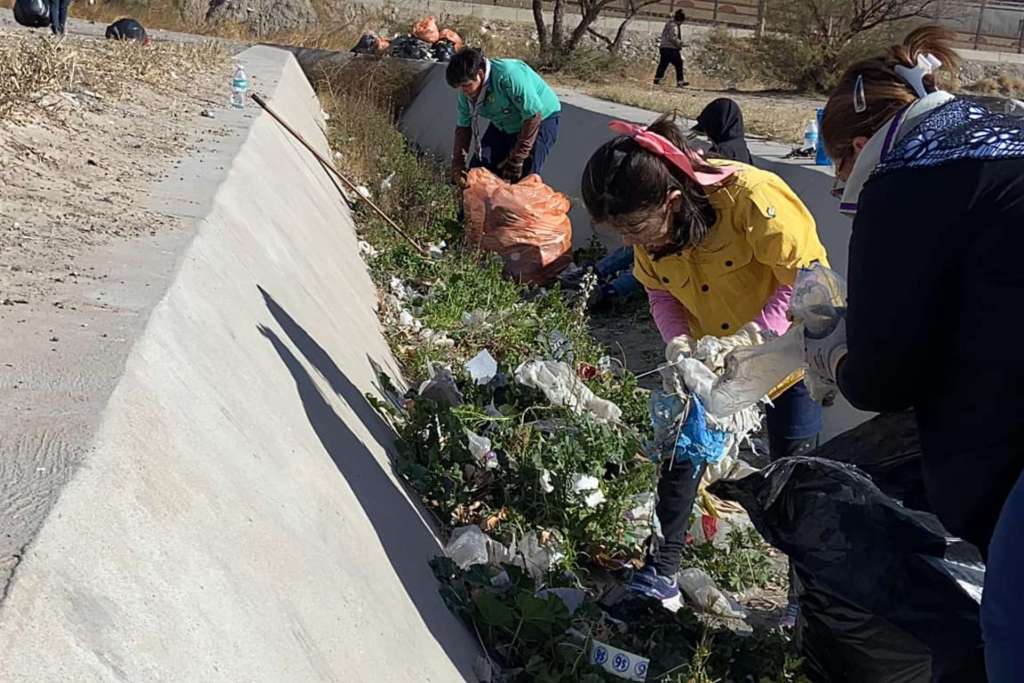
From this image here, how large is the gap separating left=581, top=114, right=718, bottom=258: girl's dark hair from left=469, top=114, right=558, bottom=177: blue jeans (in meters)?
4.81

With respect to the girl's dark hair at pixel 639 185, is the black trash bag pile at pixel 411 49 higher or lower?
lower

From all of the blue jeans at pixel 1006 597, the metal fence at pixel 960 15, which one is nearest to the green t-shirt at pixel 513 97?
the blue jeans at pixel 1006 597

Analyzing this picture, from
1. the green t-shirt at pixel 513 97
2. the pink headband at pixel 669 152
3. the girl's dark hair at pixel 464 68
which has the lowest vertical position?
the green t-shirt at pixel 513 97

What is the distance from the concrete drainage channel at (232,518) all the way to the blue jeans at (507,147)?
4.16 m

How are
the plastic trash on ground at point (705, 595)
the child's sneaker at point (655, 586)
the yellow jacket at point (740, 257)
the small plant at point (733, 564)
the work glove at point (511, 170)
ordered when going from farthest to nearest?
1. the work glove at point (511, 170)
2. the small plant at point (733, 564)
3. the plastic trash on ground at point (705, 595)
4. the child's sneaker at point (655, 586)
5. the yellow jacket at point (740, 257)

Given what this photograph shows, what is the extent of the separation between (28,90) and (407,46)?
467 inches

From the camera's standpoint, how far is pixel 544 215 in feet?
25.3

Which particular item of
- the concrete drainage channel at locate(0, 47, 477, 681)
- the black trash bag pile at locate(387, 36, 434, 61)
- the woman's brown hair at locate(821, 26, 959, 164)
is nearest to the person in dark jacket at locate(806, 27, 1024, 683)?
the woman's brown hair at locate(821, 26, 959, 164)

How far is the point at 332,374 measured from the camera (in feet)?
11.7

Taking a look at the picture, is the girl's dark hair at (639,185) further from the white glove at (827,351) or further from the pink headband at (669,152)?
the white glove at (827,351)

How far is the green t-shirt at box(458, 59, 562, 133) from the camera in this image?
7.48 meters

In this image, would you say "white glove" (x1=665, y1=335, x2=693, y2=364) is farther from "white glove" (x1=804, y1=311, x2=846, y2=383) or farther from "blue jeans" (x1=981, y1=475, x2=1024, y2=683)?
"blue jeans" (x1=981, y1=475, x2=1024, y2=683)

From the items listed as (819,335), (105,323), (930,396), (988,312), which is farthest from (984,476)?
(105,323)

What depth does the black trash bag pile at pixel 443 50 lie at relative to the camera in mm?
16141
